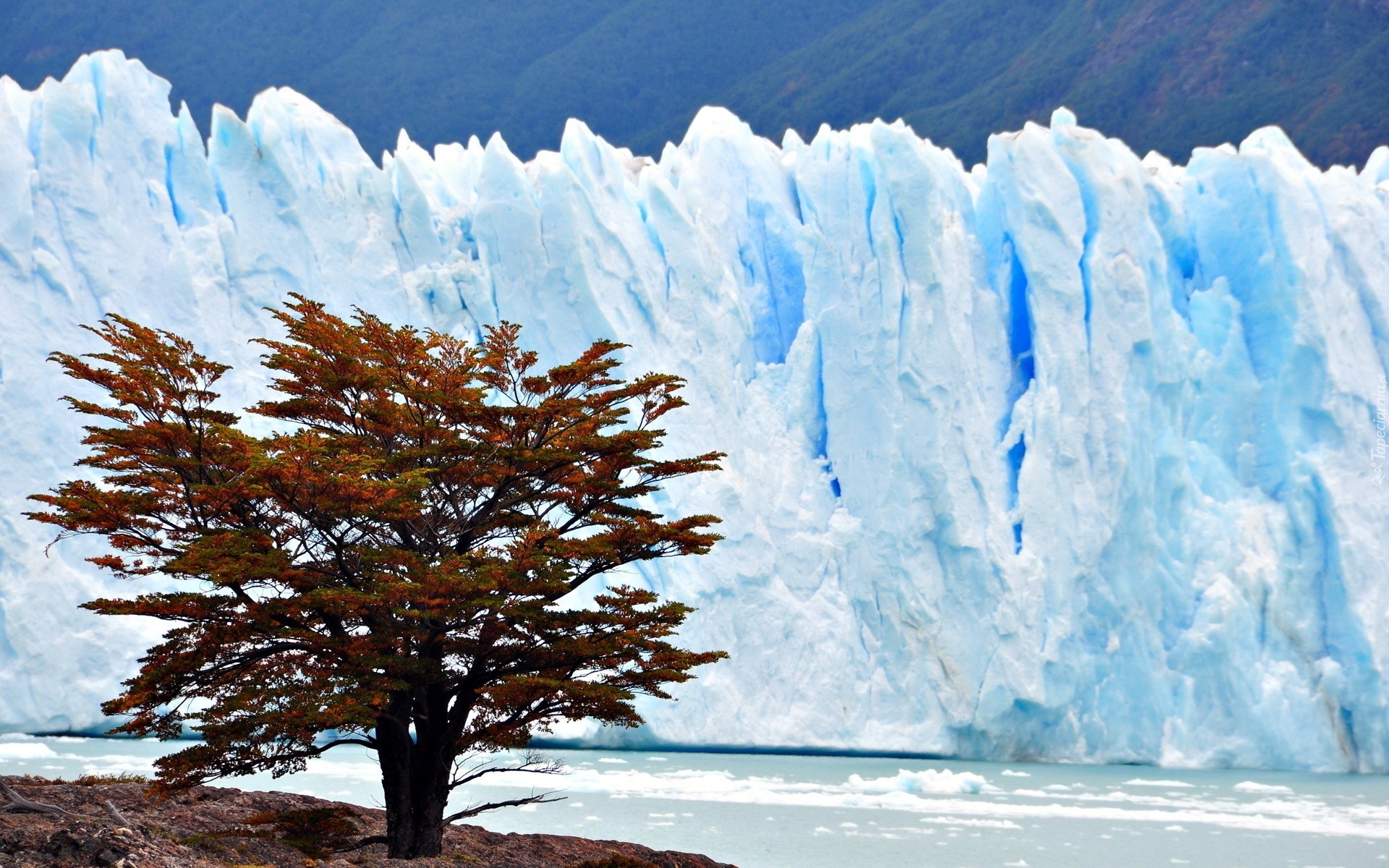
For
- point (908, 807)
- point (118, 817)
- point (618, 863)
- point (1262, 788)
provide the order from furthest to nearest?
point (1262, 788) < point (908, 807) < point (618, 863) < point (118, 817)

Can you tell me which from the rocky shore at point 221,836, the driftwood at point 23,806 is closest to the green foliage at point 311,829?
the rocky shore at point 221,836

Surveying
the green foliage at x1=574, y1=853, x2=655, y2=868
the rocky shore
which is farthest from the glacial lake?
the green foliage at x1=574, y1=853, x2=655, y2=868

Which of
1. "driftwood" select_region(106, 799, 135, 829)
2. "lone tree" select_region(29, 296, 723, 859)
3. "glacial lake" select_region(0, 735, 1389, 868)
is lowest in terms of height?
"glacial lake" select_region(0, 735, 1389, 868)

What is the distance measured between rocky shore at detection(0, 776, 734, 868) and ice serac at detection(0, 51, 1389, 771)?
8991mm

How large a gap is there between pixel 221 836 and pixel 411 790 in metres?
1.09

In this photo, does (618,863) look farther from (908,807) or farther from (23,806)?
(908,807)

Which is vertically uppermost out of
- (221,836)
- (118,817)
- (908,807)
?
(118,817)

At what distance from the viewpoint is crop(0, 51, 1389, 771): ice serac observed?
18156 mm

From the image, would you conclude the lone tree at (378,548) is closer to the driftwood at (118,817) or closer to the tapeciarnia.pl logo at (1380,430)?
the driftwood at (118,817)

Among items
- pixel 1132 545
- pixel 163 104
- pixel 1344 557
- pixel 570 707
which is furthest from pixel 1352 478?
pixel 163 104

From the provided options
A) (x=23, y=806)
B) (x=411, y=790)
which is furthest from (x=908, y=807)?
(x=23, y=806)

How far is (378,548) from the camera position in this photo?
24.8ft

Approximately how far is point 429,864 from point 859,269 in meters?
14.3

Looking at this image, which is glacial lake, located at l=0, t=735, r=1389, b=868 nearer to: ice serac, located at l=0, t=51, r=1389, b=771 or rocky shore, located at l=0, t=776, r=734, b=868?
ice serac, located at l=0, t=51, r=1389, b=771
